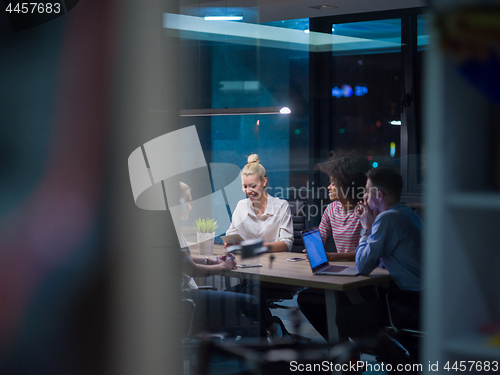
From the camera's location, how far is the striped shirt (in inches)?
123

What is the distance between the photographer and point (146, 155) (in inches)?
88.8

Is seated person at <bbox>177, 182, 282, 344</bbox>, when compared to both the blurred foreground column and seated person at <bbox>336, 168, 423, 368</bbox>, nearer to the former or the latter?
the blurred foreground column

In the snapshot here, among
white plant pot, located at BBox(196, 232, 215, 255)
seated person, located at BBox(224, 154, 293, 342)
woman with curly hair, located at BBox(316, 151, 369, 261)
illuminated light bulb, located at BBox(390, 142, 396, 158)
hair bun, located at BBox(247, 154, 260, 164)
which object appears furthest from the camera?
illuminated light bulb, located at BBox(390, 142, 396, 158)

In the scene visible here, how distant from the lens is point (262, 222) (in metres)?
2.90

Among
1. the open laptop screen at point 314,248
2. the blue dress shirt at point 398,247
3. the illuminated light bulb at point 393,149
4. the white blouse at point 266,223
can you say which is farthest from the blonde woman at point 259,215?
the illuminated light bulb at point 393,149

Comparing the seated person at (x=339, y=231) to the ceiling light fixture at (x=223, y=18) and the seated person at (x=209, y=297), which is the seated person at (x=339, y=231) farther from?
the ceiling light fixture at (x=223, y=18)

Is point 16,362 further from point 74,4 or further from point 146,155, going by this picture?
point 74,4

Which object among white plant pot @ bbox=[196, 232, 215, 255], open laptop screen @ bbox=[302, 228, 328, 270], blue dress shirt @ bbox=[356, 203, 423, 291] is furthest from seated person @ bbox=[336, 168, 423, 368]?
white plant pot @ bbox=[196, 232, 215, 255]

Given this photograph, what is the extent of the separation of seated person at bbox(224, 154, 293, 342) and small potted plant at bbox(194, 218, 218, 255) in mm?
113

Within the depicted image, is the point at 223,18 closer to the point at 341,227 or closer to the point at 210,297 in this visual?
the point at 210,297

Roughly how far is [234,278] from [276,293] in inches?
26.0

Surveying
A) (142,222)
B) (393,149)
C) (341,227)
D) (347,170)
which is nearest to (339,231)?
(341,227)

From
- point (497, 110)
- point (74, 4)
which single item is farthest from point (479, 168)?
point (74, 4)

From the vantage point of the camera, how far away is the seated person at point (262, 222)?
8.14 ft
